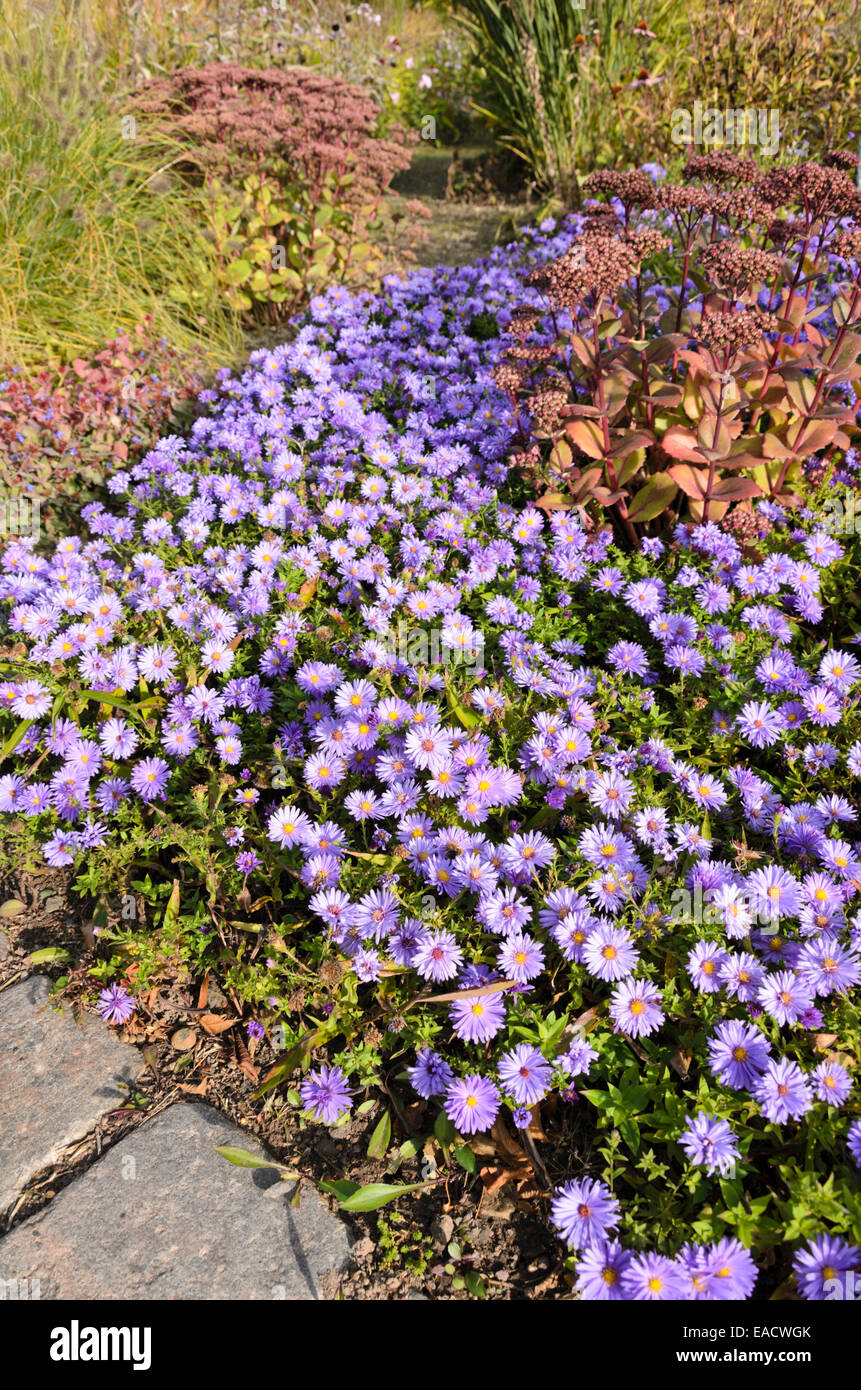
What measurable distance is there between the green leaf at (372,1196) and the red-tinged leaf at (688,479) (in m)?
2.00

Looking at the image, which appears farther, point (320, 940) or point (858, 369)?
point (858, 369)

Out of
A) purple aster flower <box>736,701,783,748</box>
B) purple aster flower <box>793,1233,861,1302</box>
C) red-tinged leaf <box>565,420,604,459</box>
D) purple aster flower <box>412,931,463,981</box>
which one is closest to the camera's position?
purple aster flower <box>793,1233,861,1302</box>

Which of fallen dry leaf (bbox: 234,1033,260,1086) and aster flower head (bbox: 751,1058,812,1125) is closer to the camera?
aster flower head (bbox: 751,1058,812,1125)

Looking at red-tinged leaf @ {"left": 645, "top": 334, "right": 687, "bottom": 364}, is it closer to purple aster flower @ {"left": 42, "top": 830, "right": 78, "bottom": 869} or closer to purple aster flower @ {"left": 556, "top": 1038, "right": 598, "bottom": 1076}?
purple aster flower @ {"left": 556, "top": 1038, "right": 598, "bottom": 1076}

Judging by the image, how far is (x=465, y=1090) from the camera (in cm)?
166

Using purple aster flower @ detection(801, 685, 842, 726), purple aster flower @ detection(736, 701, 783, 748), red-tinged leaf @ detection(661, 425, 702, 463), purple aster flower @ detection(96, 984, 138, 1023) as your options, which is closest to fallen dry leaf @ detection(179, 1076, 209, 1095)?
purple aster flower @ detection(96, 984, 138, 1023)

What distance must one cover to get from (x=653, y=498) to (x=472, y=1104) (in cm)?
185

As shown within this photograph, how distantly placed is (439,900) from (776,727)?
959 mm

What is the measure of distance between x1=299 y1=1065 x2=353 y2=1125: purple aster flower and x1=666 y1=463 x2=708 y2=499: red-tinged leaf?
1.89 m

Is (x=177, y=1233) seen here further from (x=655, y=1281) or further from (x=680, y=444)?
(x=680, y=444)

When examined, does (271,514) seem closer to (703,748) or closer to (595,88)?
(703,748)

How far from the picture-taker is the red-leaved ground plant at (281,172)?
12.8 feet

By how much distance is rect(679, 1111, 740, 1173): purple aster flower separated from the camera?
1.49 meters

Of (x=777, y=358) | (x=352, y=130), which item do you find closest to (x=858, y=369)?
(x=777, y=358)
